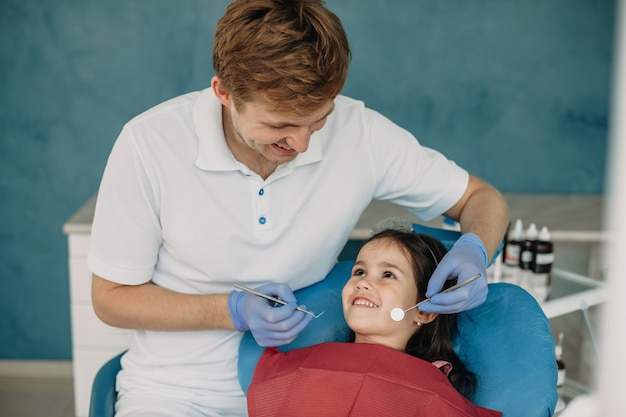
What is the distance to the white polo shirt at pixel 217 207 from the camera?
1463mm

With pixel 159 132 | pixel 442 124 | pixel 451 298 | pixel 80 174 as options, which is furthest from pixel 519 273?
pixel 80 174

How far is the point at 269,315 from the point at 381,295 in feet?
0.92

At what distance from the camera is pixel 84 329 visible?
215 cm

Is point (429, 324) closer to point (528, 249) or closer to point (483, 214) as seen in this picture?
point (483, 214)

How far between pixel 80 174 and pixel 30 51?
444 millimetres

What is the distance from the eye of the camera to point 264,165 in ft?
5.00

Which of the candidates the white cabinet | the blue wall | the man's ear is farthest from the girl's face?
the blue wall

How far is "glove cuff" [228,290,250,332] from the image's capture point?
4.68ft

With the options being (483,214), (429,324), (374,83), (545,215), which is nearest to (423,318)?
(429,324)

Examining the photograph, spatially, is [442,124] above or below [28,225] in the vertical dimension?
above

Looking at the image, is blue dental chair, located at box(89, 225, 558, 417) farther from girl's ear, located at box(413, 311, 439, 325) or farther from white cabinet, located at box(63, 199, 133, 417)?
white cabinet, located at box(63, 199, 133, 417)

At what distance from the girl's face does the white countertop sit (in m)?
0.56

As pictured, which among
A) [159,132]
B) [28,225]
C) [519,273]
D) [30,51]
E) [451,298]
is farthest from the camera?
[28,225]

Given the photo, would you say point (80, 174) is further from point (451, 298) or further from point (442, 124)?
point (451, 298)
